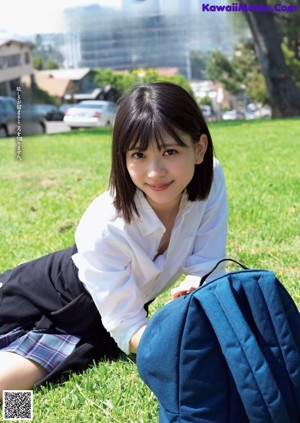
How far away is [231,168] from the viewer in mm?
5141

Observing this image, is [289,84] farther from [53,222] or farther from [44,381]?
[44,381]

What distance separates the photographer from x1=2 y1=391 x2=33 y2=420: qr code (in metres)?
1.75

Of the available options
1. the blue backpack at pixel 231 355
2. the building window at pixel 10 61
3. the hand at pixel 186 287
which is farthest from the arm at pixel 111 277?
the building window at pixel 10 61

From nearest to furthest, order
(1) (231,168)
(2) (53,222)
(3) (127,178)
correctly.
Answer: (3) (127,178), (2) (53,222), (1) (231,168)

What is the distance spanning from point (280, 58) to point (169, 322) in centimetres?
1333

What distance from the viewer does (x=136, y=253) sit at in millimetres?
1814

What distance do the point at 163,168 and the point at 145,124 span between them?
127 mm


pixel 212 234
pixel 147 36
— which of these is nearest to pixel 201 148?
pixel 212 234

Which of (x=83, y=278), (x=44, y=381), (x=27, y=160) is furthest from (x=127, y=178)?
(x=27, y=160)

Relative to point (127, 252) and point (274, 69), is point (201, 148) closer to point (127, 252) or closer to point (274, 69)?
point (127, 252)

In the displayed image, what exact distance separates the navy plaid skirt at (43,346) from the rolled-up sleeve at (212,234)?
1.44ft

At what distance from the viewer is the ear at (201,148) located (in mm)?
1787

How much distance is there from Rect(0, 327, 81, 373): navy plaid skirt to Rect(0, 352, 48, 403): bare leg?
2 cm

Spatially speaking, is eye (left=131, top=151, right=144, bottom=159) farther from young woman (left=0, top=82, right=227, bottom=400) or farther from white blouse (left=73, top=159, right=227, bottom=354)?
white blouse (left=73, top=159, right=227, bottom=354)
